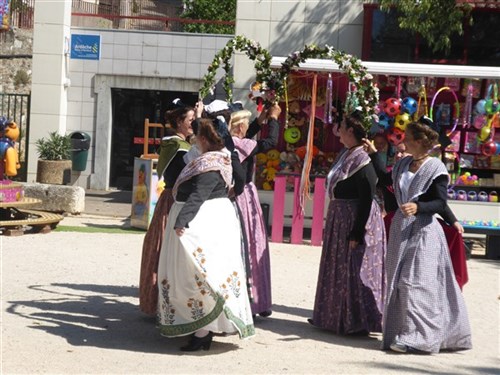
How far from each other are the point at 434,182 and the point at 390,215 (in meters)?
0.75

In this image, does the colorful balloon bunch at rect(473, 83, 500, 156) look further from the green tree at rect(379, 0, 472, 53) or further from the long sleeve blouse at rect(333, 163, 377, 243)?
the long sleeve blouse at rect(333, 163, 377, 243)

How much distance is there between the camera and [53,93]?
19062mm

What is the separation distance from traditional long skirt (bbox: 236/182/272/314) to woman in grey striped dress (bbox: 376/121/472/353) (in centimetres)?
126

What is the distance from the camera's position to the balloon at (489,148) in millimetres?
14453

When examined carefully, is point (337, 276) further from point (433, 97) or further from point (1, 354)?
point (433, 97)

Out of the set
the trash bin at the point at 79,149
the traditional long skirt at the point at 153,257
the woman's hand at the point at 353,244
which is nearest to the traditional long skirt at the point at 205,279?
the traditional long skirt at the point at 153,257

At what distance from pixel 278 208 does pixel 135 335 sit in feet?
21.6

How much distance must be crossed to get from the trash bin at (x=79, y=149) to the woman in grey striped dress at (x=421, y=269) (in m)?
Result: 12.4

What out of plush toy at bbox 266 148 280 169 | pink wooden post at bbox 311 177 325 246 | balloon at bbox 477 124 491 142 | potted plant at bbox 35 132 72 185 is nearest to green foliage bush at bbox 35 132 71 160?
potted plant at bbox 35 132 72 185

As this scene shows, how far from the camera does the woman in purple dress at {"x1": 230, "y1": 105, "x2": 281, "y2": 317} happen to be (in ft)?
26.8

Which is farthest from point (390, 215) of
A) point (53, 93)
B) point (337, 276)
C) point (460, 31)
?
point (53, 93)

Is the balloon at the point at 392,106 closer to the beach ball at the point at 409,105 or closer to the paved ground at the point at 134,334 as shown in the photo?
the beach ball at the point at 409,105

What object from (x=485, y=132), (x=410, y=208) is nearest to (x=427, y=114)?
(x=485, y=132)

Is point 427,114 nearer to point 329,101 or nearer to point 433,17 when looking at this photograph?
point 329,101
